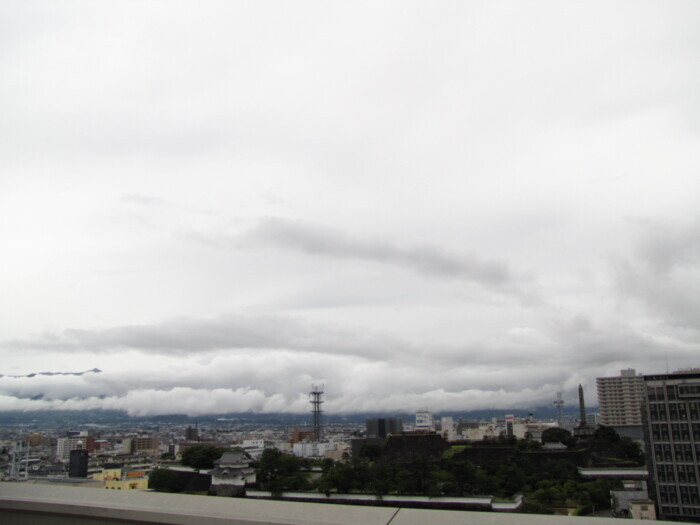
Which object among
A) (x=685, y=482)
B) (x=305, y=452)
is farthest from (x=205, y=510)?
(x=305, y=452)

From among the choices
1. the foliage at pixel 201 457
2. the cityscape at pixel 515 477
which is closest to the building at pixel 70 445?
the cityscape at pixel 515 477

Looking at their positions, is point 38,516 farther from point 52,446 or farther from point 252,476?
point 52,446

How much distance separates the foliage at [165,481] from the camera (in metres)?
31.3

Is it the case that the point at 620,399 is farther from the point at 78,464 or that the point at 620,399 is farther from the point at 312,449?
the point at 78,464

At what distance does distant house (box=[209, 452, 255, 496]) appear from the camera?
98.4 feet

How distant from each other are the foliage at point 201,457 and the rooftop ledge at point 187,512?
108ft

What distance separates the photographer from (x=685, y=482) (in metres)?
25.7

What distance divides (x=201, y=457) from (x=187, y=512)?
34757mm

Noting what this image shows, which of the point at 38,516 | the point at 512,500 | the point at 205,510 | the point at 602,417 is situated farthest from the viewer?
the point at 602,417

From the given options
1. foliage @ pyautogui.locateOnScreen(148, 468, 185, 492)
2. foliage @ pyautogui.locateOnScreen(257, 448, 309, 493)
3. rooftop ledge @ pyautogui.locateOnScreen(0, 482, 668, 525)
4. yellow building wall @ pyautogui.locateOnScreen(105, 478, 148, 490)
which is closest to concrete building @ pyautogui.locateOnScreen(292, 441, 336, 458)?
yellow building wall @ pyautogui.locateOnScreen(105, 478, 148, 490)

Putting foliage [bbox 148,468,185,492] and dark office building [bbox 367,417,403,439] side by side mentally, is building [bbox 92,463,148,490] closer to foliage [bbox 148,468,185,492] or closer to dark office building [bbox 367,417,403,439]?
foliage [bbox 148,468,185,492]

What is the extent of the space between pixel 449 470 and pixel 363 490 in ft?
14.0

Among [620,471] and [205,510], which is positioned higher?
[205,510]

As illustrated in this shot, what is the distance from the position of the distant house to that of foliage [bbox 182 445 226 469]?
10.6 feet
